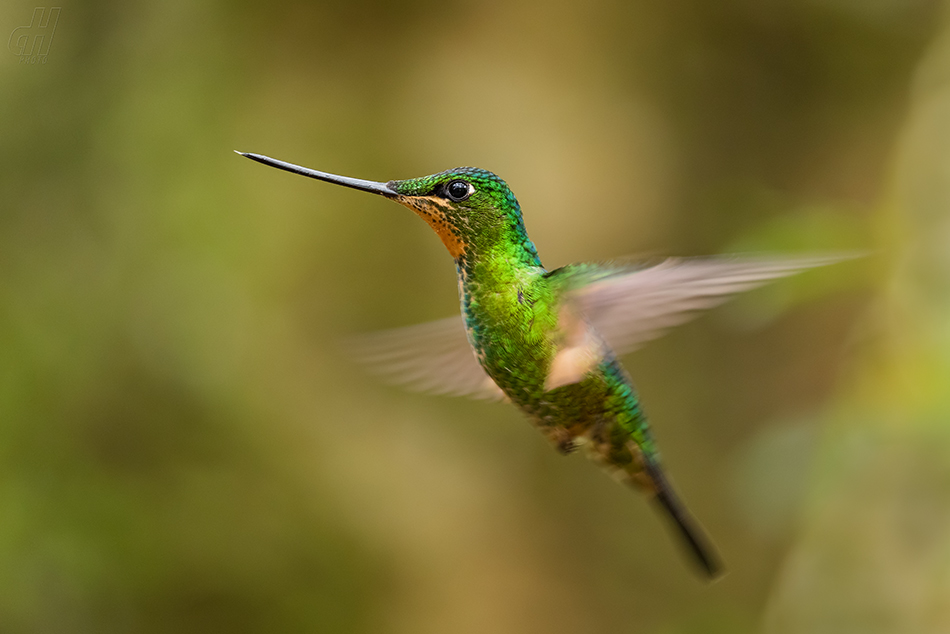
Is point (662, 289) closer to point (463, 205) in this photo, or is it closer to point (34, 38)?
point (463, 205)

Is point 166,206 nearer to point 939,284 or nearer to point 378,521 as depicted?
point 378,521

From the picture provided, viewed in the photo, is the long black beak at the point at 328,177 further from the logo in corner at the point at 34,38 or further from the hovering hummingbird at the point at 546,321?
the logo in corner at the point at 34,38

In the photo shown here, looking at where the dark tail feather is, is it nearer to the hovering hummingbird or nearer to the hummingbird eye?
the hovering hummingbird

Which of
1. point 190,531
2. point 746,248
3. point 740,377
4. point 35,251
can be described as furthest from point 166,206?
point 740,377

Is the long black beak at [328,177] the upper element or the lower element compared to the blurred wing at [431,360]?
upper

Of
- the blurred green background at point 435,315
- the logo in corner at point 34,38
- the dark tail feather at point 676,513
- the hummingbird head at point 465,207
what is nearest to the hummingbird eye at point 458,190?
the hummingbird head at point 465,207

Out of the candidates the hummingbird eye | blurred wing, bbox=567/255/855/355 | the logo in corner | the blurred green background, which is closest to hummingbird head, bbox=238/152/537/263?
the hummingbird eye

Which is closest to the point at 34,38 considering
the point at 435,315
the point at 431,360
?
the point at 431,360
